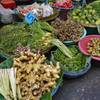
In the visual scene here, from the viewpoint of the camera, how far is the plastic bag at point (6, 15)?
15.1 ft

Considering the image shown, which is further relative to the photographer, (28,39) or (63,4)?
(63,4)

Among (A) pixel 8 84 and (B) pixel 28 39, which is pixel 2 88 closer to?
(A) pixel 8 84

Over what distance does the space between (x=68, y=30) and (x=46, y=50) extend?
22.0 inches

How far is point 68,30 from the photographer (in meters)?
4.03

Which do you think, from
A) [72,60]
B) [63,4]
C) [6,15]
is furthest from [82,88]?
[63,4]

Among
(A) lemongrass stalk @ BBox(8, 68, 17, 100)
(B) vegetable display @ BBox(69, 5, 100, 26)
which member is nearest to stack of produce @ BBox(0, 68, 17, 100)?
(A) lemongrass stalk @ BBox(8, 68, 17, 100)

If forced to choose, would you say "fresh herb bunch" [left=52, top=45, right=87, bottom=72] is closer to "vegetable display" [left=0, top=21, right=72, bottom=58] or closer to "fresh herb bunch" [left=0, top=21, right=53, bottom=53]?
"vegetable display" [left=0, top=21, right=72, bottom=58]

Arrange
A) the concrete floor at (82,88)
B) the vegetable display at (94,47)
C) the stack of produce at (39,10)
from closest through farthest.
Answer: the concrete floor at (82,88) < the vegetable display at (94,47) < the stack of produce at (39,10)

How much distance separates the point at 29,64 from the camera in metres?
Result: 3.09

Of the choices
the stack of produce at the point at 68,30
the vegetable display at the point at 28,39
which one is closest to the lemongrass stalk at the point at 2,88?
the vegetable display at the point at 28,39

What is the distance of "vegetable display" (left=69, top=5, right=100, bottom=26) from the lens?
4578 mm

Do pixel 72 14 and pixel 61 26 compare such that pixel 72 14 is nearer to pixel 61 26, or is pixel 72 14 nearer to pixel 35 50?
pixel 61 26

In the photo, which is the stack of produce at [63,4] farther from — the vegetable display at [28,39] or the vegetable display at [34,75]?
the vegetable display at [34,75]

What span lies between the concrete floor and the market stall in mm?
13
